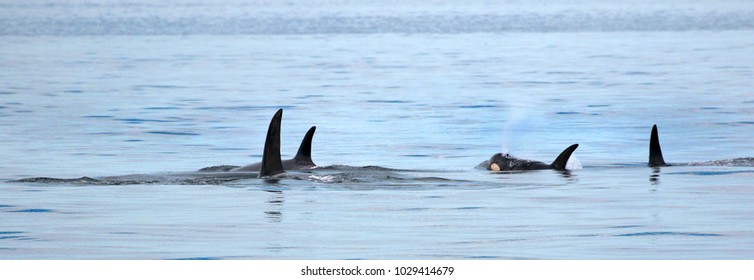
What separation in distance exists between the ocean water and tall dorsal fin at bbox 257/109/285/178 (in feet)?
0.88

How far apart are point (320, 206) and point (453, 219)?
158cm

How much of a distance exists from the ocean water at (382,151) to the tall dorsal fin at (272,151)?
0.27m

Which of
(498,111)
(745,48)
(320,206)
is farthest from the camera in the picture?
(745,48)

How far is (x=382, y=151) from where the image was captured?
80.2 ft

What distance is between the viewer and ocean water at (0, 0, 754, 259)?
49.0 ft

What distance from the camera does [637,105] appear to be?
113ft

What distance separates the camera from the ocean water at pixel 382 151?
1495cm

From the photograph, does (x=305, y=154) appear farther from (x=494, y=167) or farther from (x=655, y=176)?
(x=655, y=176)

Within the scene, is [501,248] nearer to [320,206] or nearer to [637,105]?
[320,206]

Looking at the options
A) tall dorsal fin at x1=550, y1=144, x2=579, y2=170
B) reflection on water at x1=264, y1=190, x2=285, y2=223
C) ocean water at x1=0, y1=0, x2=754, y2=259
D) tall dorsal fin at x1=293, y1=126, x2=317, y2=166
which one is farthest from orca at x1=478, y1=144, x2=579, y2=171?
reflection on water at x1=264, y1=190, x2=285, y2=223

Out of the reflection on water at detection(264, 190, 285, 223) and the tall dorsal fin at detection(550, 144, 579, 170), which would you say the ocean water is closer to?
the reflection on water at detection(264, 190, 285, 223)

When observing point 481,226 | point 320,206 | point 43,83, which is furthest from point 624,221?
point 43,83

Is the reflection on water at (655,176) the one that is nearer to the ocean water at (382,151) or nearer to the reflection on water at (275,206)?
the ocean water at (382,151)

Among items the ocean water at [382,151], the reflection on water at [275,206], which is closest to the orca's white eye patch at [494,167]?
the ocean water at [382,151]
